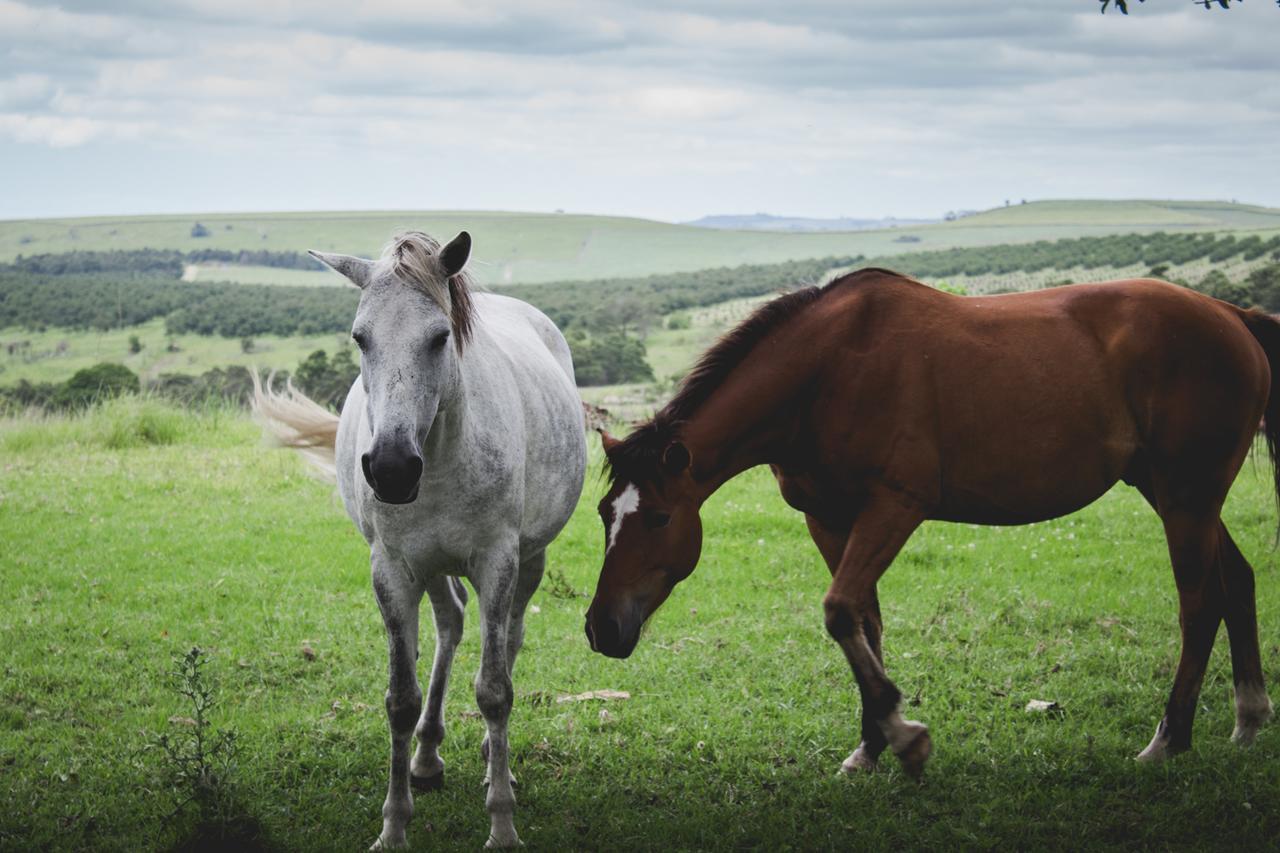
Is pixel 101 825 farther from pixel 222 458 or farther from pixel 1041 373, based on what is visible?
pixel 222 458

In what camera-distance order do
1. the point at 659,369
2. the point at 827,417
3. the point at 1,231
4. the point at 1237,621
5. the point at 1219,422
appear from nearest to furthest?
1. the point at 827,417
2. the point at 1219,422
3. the point at 1237,621
4. the point at 659,369
5. the point at 1,231

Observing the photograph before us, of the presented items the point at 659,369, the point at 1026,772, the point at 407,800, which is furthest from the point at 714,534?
the point at 659,369

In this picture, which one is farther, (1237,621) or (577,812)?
(1237,621)

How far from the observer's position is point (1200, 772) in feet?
16.5

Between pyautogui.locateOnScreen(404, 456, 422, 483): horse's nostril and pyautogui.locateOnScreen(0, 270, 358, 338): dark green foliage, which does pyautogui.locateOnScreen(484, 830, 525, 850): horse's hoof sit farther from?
pyautogui.locateOnScreen(0, 270, 358, 338): dark green foliage

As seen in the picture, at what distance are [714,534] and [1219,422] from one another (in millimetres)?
5860

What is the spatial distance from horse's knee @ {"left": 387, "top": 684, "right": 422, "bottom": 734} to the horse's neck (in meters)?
1.56

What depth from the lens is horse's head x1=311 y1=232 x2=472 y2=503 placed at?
12.4 feet

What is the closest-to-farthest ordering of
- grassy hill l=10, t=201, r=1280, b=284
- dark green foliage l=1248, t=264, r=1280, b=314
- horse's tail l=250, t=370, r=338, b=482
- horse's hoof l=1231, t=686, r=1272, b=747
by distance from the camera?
horse's hoof l=1231, t=686, r=1272, b=747
horse's tail l=250, t=370, r=338, b=482
dark green foliage l=1248, t=264, r=1280, b=314
grassy hill l=10, t=201, r=1280, b=284

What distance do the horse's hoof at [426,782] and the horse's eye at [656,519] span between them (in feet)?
5.91

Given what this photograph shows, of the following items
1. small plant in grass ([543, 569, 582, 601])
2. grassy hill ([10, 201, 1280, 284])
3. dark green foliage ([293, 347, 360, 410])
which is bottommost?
dark green foliage ([293, 347, 360, 410])

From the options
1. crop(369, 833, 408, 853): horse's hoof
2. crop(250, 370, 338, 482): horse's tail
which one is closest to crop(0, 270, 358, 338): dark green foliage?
crop(250, 370, 338, 482): horse's tail

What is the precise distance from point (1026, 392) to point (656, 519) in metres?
1.89

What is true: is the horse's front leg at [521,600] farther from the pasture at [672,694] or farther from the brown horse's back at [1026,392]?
the brown horse's back at [1026,392]
